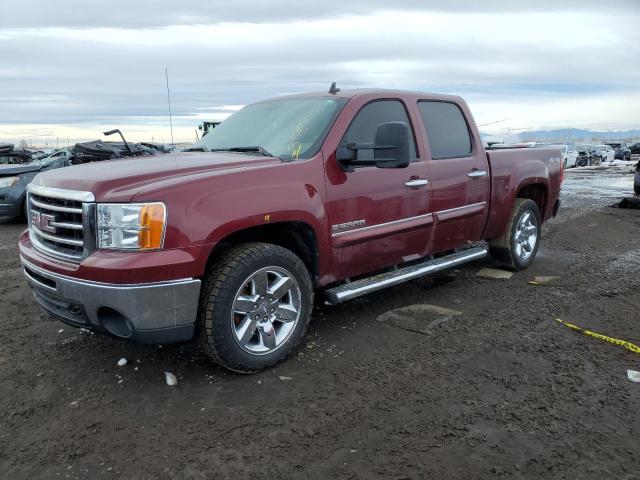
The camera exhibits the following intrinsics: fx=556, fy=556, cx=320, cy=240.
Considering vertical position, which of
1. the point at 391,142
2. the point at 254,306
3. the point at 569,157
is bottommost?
the point at 569,157

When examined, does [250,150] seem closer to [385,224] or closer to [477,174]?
[385,224]

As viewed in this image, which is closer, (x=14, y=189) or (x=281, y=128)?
(x=281, y=128)

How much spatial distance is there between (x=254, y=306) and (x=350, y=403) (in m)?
0.86

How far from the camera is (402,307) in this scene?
5039 mm

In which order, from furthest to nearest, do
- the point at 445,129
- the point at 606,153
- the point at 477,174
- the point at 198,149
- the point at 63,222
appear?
the point at 606,153
the point at 477,174
the point at 445,129
the point at 198,149
the point at 63,222

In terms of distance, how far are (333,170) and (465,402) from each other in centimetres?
180

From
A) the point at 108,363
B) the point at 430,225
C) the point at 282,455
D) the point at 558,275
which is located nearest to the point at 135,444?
the point at 282,455

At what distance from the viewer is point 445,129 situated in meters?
5.23

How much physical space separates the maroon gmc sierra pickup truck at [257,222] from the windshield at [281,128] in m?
0.02

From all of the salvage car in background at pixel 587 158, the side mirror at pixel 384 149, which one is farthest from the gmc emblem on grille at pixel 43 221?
the salvage car in background at pixel 587 158

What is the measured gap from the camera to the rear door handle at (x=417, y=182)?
14.9 ft

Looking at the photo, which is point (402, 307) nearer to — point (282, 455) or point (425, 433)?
point (425, 433)

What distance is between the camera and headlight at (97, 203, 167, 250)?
10.2ft

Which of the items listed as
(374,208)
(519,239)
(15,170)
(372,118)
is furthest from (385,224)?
(15,170)
